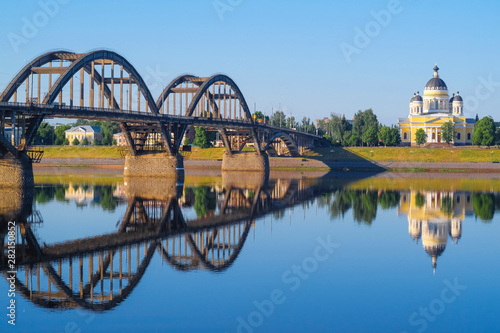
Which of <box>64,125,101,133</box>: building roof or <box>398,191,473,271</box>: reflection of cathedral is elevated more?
<box>64,125,101,133</box>: building roof

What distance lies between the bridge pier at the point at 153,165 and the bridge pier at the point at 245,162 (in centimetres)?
2406

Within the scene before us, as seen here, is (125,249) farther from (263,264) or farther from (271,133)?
(271,133)

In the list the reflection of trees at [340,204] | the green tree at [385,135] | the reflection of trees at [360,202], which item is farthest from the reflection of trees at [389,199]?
the green tree at [385,135]

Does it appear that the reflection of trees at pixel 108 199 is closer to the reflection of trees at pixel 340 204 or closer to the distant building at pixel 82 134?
the reflection of trees at pixel 340 204

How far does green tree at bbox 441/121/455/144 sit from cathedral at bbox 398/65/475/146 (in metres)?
5.59

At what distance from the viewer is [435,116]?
467 feet

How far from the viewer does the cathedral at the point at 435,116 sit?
140875 millimetres

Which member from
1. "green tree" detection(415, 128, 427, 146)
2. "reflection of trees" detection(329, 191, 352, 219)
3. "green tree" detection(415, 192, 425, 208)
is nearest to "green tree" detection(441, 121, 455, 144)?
"green tree" detection(415, 128, 427, 146)

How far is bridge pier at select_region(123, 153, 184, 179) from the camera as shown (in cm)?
7250

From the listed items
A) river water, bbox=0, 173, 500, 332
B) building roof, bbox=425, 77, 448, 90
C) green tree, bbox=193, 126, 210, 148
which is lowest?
river water, bbox=0, 173, 500, 332

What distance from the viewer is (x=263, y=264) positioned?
1027 inches

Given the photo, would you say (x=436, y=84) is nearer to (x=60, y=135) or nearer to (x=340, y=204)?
(x=60, y=135)

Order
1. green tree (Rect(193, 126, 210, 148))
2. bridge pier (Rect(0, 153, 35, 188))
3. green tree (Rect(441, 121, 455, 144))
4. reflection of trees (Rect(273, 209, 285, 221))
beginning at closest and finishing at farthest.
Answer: reflection of trees (Rect(273, 209, 285, 221)) → bridge pier (Rect(0, 153, 35, 188)) → green tree (Rect(193, 126, 210, 148)) → green tree (Rect(441, 121, 455, 144))

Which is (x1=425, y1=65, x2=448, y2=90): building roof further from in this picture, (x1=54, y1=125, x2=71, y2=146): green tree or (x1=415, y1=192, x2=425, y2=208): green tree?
(x1=415, y1=192, x2=425, y2=208): green tree
